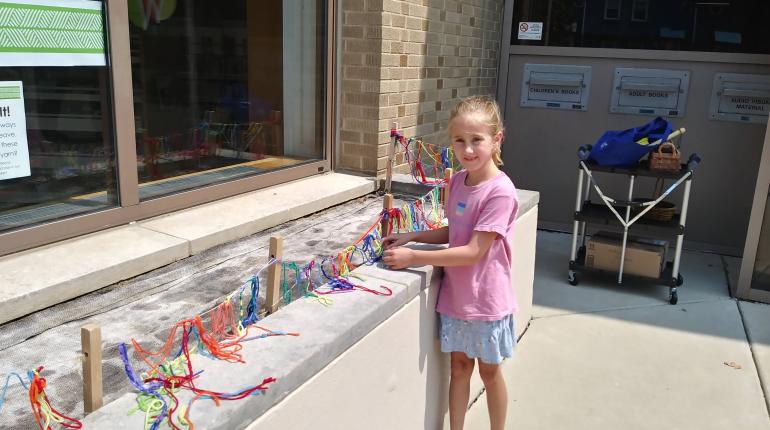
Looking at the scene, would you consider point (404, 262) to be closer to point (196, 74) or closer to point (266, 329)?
point (266, 329)

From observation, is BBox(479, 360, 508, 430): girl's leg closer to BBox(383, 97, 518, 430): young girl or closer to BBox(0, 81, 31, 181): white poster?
BBox(383, 97, 518, 430): young girl

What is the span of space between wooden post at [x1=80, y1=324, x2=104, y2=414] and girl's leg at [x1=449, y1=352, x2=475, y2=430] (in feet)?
5.13

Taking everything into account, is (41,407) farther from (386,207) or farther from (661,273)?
(661,273)

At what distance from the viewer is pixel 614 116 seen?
22.0 ft

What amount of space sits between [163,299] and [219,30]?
2.07 m

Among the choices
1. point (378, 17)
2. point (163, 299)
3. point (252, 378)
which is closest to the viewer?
point (252, 378)

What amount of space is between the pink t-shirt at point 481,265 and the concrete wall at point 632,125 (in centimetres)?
463

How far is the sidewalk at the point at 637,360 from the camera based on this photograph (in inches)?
137

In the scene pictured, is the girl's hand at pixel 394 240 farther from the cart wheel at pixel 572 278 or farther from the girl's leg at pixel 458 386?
the cart wheel at pixel 572 278

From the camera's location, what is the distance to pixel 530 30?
22.7ft

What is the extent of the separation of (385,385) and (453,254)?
1.76 feet

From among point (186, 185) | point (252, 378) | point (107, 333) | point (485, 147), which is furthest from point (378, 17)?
point (252, 378)

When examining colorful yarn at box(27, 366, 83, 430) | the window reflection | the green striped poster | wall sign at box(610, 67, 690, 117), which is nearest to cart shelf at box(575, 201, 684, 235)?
the window reflection

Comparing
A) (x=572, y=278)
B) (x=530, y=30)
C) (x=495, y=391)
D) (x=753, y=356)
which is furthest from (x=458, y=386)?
(x=530, y=30)
